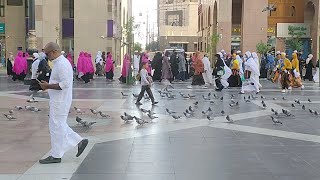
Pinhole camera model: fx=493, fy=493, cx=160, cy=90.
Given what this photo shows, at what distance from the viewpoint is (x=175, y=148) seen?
28.4 ft

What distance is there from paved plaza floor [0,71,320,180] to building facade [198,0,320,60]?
37.2 m

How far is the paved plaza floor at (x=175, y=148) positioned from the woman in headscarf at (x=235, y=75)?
8037mm

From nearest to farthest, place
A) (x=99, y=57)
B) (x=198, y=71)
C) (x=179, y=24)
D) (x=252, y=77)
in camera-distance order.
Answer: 1. (x=252, y=77)
2. (x=198, y=71)
3. (x=99, y=57)
4. (x=179, y=24)

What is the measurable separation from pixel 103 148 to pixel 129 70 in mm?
16782

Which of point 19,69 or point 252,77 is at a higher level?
point 19,69

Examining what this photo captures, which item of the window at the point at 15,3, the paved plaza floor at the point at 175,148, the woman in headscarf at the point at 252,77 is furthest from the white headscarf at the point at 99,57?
the window at the point at 15,3

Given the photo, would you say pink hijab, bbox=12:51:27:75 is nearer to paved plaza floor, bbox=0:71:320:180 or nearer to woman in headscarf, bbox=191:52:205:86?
woman in headscarf, bbox=191:52:205:86

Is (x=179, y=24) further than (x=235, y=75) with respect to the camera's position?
Yes

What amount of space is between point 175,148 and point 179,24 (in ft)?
369

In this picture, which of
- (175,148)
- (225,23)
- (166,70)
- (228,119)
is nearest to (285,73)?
(166,70)

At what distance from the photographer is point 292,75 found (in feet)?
74.8

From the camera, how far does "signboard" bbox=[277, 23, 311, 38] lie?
185 feet

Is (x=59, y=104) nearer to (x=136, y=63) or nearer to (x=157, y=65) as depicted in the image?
(x=157, y=65)

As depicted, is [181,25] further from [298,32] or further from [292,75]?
[292,75]
